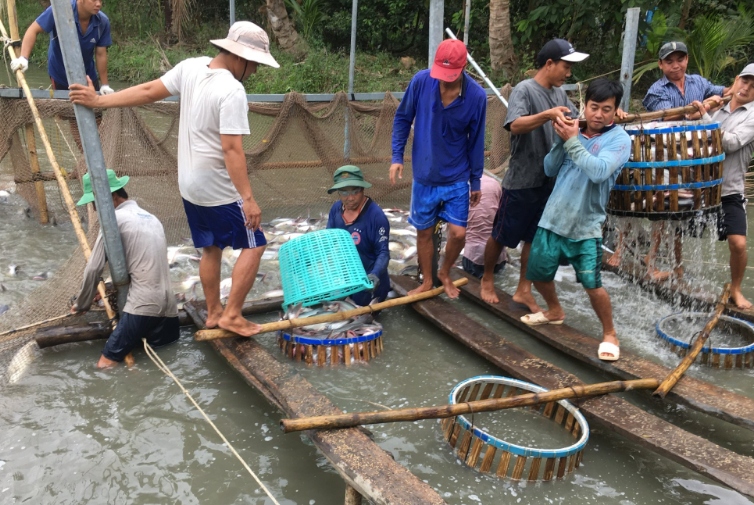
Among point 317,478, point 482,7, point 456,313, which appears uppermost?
point 482,7

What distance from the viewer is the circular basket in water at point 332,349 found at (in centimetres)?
451

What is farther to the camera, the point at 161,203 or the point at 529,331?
the point at 161,203

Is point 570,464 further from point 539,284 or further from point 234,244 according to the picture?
point 234,244

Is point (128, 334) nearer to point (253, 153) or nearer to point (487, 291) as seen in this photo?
point (487, 291)

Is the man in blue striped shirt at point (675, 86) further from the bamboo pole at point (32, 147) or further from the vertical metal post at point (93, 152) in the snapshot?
the bamboo pole at point (32, 147)

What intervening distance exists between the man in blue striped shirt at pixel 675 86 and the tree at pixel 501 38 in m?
8.02

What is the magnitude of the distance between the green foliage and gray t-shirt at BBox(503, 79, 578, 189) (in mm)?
15010

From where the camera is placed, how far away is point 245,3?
2184cm

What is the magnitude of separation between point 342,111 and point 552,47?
339cm

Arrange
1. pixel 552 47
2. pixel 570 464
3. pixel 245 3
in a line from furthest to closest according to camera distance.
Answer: pixel 245 3
pixel 552 47
pixel 570 464

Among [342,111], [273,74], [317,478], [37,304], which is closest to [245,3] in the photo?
[273,74]

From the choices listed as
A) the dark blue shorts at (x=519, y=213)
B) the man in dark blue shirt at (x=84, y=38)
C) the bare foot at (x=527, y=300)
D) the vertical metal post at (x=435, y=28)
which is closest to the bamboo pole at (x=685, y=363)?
the bare foot at (x=527, y=300)

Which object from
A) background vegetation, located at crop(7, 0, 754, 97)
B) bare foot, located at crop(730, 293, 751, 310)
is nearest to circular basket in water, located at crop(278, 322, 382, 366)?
bare foot, located at crop(730, 293, 751, 310)

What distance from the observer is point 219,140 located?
4.14m
